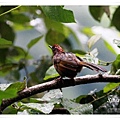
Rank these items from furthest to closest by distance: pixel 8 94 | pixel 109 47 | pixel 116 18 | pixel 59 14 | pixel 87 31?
pixel 87 31 → pixel 109 47 → pixel 116 18 → pixel 59 14 → pixel 8 94

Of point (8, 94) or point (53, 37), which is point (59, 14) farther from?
point (53, 37)

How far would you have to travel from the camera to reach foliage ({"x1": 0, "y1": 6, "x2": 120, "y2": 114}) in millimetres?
563

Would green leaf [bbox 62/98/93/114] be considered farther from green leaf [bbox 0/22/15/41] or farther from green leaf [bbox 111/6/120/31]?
green leaf [bbox 0/22/15/41]

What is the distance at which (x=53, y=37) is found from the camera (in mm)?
994

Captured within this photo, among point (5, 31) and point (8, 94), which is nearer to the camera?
point (8, 94)

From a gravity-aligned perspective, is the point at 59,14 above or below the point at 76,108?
above

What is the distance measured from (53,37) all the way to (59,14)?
39cm

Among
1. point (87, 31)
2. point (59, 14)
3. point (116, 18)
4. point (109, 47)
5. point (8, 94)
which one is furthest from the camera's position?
point (87, 31)

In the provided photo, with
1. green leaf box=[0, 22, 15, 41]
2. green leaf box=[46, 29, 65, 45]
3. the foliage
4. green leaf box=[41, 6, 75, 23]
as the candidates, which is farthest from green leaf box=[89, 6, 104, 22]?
green leaf box=[41, 6, 75, 23]

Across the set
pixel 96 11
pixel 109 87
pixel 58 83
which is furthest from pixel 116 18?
pixel 58 83

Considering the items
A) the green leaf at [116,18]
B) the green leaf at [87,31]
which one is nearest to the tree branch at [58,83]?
the green leaf at [116,18]

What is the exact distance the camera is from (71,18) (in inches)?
23.6

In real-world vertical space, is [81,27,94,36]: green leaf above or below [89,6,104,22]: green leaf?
below

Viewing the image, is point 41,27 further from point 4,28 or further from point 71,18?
point 71,18
